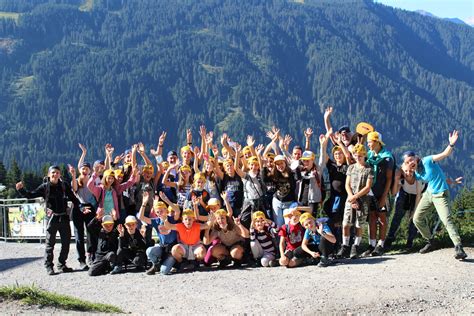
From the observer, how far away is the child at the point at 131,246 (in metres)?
9.44

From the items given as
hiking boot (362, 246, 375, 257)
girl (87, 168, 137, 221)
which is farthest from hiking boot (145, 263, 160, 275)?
hiking boot (362, 246, 375, 257)

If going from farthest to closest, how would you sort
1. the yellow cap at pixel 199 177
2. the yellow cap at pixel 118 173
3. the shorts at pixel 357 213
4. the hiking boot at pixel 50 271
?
the yellow cap at pixel 118 173 → the hiking boot at pixel 50 271 → the yellow cap at pixel 199 177 → the shorts at pixel 357 213

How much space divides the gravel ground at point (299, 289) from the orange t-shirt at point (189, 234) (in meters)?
0.54

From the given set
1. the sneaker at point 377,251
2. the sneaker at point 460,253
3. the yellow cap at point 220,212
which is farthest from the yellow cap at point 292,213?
the sneaker at point 460,253

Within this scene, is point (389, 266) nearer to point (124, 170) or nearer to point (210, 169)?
point (210, 169)

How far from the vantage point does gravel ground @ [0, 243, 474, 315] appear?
703 centimetres

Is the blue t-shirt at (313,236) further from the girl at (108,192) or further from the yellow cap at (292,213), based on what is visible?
the girl at (108,192)

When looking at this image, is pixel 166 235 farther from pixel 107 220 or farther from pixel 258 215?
pixel 258 215

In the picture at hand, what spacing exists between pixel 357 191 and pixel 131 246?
343 cm

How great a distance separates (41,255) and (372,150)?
7188 mm

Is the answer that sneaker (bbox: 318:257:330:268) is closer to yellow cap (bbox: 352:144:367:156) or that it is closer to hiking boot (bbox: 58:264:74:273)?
yellow cap (bbox: 352:144:367:156)

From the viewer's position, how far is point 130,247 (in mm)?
9531

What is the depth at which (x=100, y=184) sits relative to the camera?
10.2m

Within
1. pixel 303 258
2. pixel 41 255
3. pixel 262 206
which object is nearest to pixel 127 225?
pixel 262 206
